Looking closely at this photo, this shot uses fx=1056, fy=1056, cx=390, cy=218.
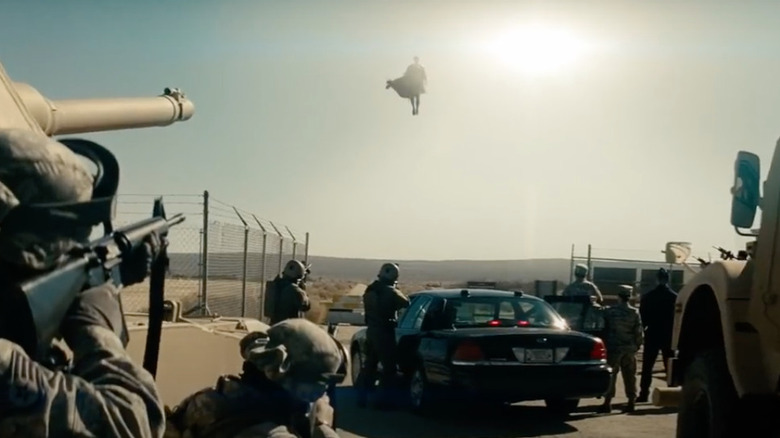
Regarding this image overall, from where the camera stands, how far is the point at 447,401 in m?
10.4

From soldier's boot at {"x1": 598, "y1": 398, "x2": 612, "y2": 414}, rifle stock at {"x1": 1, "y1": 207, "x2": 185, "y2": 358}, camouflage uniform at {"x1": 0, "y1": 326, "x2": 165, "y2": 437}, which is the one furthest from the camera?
soldier's boot at {"x1": 598, "y1": 398, "x2": 612, "y2": 414}

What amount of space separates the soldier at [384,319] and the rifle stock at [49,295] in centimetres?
881

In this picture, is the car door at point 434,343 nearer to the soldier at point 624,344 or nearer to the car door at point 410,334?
the car door at point 410,334

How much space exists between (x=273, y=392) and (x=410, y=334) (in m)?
8.25

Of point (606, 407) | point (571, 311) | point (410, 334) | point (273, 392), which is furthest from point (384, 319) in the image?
point (273, 392)

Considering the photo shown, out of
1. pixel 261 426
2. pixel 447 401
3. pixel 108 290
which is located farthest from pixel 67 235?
pixel 447 401

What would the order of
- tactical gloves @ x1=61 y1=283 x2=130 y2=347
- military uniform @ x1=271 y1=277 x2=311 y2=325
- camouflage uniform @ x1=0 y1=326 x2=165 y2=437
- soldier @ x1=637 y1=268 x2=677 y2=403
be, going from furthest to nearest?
soldier @ x1=637 y1=268 x2=677 y2=403 → military uniform @ x1=271 y1=277 x2=311 y2=325 → tactical gloves @ x1=61 y1=283 x2=130 y2=347 → camouflage uniform @ x1=0 y1=326 x2=165 y2=437

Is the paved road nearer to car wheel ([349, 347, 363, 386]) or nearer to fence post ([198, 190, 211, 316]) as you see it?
car wheel ([349, 347, 363, 386])

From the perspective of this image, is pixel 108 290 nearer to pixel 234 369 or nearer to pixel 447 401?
pixel 234 369

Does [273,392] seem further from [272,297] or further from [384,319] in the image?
[384,319]

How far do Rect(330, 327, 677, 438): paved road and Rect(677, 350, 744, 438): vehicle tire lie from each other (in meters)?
3.36

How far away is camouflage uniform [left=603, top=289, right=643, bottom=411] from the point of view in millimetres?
11273

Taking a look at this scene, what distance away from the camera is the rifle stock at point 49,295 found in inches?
68.1

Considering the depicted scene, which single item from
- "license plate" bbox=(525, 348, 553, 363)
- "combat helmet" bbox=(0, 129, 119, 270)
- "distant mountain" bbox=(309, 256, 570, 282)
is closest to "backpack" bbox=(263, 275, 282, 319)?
"license plate" bbox=(525, 348, 553, 363)
